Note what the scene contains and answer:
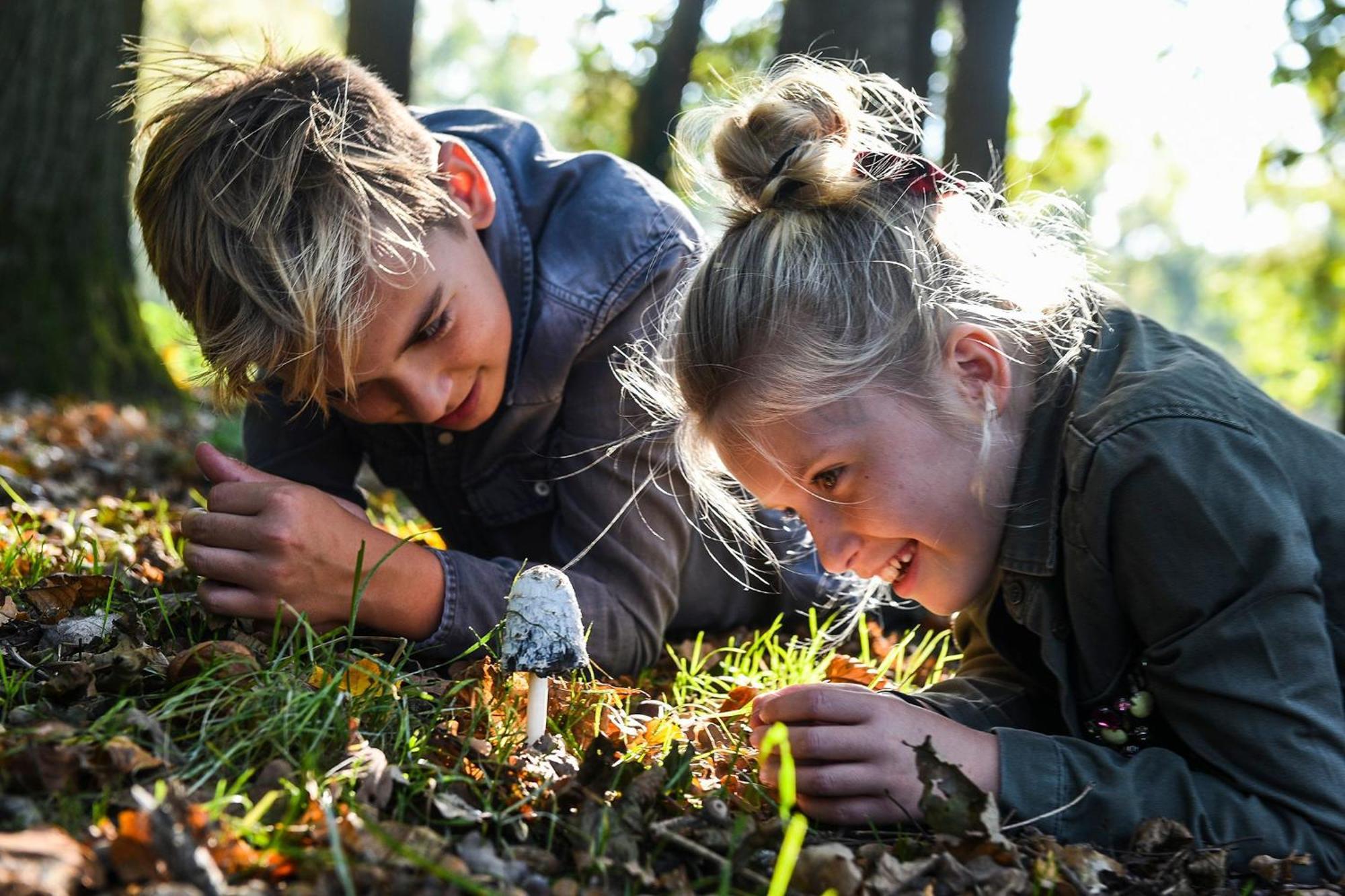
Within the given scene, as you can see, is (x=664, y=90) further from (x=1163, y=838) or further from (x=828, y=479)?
(x=1163, y=838)

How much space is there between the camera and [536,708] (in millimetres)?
2057

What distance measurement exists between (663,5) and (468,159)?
6816 mm

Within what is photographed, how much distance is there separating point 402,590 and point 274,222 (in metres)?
0.86

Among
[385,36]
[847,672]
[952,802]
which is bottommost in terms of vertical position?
[847,672]

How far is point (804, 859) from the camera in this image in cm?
169

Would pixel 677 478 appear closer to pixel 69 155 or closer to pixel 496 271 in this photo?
pixel 496 271

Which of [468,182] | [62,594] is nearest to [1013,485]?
[468,182]

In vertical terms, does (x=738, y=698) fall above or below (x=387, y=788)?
below

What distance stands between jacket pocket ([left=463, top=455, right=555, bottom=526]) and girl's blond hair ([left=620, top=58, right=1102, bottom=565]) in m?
0.84

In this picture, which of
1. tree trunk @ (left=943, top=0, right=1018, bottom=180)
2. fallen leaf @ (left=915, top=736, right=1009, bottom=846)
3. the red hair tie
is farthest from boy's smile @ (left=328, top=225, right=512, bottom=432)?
tree trunk @ (left=943, top=0, right=1018, bottom=180)

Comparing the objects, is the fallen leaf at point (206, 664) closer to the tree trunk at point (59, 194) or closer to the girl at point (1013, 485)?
the girl at point (1013, 485)

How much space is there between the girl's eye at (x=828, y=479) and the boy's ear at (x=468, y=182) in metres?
1.24

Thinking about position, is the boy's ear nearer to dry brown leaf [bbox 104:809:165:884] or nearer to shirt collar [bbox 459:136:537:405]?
shirt collar [bbox 459:136:537:405]

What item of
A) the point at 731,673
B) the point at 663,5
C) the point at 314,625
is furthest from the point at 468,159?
the point at 663,5
